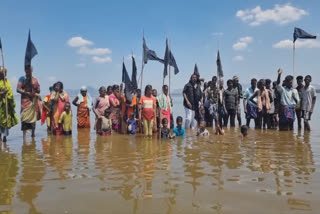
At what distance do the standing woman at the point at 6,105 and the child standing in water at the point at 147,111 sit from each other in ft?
11.3

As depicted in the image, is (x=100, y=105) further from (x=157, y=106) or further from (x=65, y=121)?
(x=157, y=106)

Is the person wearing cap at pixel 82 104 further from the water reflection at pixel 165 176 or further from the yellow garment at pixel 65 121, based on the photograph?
the water reflection at pixel 165 176

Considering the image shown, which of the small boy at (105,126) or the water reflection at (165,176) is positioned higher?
the small boy at (105,126)

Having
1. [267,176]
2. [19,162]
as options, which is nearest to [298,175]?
[267,176]

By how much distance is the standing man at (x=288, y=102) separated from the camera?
10523mm

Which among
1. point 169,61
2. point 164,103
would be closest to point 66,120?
point 164,103

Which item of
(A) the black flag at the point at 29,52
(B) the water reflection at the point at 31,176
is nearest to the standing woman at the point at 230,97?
(A) the black flag at the point at 29,52

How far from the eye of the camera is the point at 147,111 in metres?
9.38

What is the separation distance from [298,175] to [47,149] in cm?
510

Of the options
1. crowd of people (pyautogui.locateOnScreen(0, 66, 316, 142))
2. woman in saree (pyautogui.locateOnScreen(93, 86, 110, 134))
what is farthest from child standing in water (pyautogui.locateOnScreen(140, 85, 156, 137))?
woman in saree (pyautogui.locateOnScreen(93, 86, 110, 134))

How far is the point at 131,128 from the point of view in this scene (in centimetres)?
1025

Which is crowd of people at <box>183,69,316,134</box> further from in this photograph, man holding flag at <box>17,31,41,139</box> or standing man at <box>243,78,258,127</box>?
man holding flag at <box>17,31,41,139</box>

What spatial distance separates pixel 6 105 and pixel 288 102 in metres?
8.45

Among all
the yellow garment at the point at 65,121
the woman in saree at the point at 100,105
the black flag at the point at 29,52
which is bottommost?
the yellow garment at the point at 65,121
